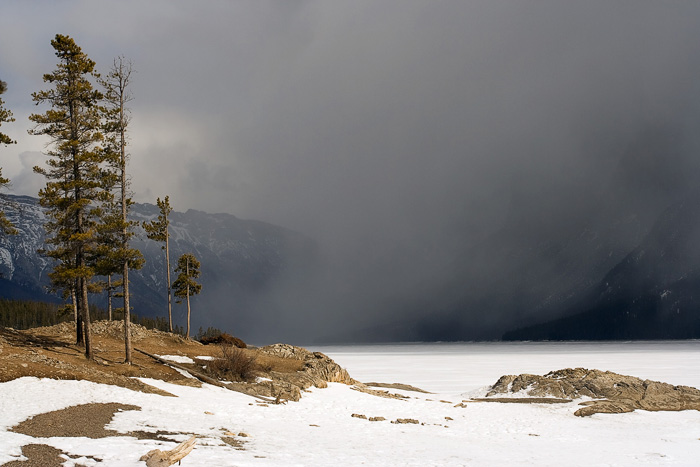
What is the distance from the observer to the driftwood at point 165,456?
14.6 metres

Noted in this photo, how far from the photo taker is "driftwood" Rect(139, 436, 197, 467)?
14.6 m

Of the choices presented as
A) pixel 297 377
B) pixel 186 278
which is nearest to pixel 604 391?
pixel 297 377

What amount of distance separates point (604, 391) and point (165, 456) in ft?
111

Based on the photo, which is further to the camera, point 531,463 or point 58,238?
point 58,238

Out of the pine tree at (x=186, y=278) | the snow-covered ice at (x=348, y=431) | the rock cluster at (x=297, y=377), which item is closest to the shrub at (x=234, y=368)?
the rock cluster at (x=297, y=377)

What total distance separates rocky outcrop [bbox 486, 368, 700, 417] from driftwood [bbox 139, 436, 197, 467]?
25679 millimetres

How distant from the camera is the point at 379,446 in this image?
2138cm

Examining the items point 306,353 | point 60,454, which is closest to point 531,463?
point 60,454

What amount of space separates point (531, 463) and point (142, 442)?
13299 mm

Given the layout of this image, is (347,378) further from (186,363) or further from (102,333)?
(102,333)

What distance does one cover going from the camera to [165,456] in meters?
14.9

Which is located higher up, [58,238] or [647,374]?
[58,238]

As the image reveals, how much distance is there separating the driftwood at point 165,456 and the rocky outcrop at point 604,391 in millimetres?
25679

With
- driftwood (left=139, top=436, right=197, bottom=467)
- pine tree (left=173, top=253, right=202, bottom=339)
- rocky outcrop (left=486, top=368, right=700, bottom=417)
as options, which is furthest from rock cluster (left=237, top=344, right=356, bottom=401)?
pine tree (left=173, top=253, right=202, bottom=339)
